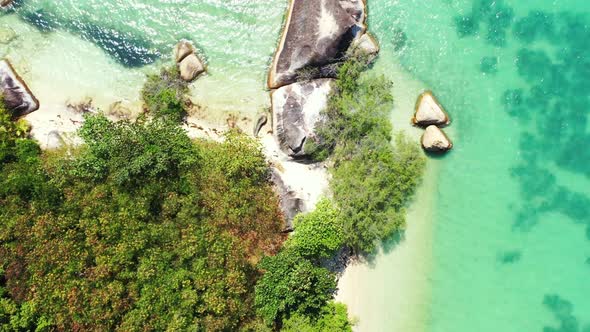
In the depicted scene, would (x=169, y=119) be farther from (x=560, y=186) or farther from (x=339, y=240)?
(x=560, y=186)

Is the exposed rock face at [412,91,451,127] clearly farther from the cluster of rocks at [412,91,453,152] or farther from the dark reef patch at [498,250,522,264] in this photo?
the dark reef patch at [498,250,522,264]

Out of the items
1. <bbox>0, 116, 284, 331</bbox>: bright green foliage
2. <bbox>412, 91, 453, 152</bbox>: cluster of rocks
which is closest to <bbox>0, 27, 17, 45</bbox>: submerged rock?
<bbox>0, 116, 284, 331</bbox>: bright green foliage

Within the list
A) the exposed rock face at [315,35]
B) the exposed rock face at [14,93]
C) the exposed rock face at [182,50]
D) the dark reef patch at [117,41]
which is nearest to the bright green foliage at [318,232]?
the exposed rock face at [315,35]

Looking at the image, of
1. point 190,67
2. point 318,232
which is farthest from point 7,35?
point 318,232

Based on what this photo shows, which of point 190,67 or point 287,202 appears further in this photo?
point 190,67

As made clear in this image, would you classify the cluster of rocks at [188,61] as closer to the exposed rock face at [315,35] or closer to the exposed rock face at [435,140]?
the exposed rock face at [315,35]

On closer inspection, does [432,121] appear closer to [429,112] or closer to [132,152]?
[429,112]

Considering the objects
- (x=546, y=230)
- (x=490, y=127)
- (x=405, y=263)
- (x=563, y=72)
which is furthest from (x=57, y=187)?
(x=563, y=72)
